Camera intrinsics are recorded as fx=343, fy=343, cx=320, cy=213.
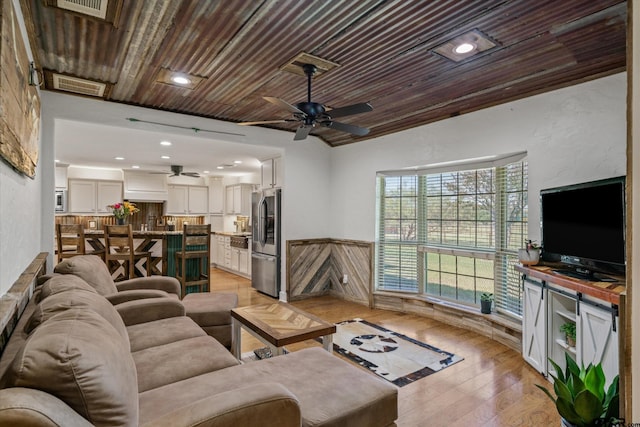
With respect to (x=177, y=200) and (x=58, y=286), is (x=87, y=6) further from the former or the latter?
(x=177, y=200)

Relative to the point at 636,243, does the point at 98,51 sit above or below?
above

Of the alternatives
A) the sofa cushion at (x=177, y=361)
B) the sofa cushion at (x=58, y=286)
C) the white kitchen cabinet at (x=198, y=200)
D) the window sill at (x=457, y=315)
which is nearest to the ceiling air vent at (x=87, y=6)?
the sofa cushion at (x=58, y=286)

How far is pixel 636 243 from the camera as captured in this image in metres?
0.82

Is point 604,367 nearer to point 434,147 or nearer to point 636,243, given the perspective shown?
point 636,243

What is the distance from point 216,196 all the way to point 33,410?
8.76 metres

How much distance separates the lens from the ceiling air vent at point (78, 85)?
3.33 m

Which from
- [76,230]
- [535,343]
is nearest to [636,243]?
[535,343]

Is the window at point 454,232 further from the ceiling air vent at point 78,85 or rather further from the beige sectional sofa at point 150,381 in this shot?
the ceiling air vent at point 78,85

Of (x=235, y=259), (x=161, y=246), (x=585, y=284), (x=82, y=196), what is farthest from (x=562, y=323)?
(x=82, y=196)

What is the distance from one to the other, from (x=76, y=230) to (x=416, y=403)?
4742 mm

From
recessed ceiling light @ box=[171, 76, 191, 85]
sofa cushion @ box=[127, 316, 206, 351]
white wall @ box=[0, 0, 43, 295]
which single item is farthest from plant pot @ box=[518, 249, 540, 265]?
white wall @ box=[0, 0, 43, 295]

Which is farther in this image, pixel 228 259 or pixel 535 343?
pixel 228 259

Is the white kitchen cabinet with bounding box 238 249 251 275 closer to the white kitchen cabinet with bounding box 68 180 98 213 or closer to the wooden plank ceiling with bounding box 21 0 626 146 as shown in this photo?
the white kitchen cabinet with bounding box 68 180 98 213

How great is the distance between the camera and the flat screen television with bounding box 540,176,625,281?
239 cm
